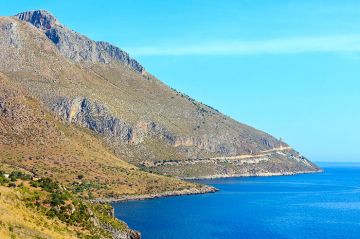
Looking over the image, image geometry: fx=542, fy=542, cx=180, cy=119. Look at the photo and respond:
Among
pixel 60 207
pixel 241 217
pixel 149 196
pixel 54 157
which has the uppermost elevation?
pixel 54 157

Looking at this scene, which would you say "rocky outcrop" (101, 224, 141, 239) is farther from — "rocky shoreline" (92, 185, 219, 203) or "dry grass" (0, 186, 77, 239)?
"rocky shoreline" (92, 185, 219, 203)

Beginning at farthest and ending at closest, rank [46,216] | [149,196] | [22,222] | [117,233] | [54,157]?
[54,157]
[149,196]
[117,233]
[46,216]
[22,222]

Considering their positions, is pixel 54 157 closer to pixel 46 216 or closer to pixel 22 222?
pixel 46 216

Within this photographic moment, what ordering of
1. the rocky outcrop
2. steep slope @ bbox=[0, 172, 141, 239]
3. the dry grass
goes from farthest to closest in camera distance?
the rocky outcrop
steep slope @ bbox=[0, 172, 141, 239]
the dry grass

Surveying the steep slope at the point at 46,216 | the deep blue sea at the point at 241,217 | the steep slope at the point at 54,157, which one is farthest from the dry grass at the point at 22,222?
the steep slope at the point at 54,157

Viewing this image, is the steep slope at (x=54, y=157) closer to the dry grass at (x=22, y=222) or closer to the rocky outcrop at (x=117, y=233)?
the rocky outcrop at (x=117, y=233)

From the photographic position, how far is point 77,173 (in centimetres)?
17438

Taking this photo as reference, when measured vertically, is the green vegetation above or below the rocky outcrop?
above

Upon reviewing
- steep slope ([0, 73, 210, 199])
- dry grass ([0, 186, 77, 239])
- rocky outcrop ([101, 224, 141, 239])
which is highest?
steep slope ([0, 73, 210, 199])

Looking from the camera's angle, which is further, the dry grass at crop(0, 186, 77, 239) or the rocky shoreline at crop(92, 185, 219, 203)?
the rocky shoreline at crop(92, 185, 219, 203)

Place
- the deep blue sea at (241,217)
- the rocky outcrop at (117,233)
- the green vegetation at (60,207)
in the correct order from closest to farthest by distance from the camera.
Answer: the green vegetation at (60,207) < the rocky outcrop at (117,233) < the deep blue sea at (241,217)

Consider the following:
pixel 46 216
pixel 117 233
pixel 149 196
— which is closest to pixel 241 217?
pixel 149 196

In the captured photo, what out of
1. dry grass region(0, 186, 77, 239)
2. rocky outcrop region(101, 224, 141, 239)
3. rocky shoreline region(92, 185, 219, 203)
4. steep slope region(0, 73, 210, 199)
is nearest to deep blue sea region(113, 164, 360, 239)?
rocky shoreline region(92, 185, 219, 203)

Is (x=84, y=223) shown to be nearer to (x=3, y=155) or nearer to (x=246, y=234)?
(x=246, y=234)
